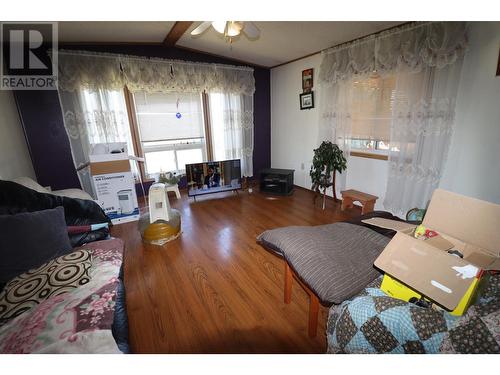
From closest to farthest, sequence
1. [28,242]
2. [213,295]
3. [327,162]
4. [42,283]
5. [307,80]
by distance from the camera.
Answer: [42,283] → [28,242] → [213,295] → [327,162] → [307,80]

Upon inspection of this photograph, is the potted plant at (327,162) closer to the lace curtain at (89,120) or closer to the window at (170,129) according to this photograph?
the window at (170,129)

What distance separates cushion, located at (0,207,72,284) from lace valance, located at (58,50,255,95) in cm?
236

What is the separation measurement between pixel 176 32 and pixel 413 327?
353cm

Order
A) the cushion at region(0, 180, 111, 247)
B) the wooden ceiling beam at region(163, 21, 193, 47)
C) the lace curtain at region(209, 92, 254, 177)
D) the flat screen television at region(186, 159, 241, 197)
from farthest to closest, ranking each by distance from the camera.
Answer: the lace curtain at region(209, 92, 254, 177)
the flat screen television at region(186, 159, 241, 197)
the wooden ceiling beam at region(163, 21, 193, 47)
the cushion at region(0, 180, 111, 247)

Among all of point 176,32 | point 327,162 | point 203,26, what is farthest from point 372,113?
point 176,32

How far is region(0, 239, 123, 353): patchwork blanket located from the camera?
0.88 m

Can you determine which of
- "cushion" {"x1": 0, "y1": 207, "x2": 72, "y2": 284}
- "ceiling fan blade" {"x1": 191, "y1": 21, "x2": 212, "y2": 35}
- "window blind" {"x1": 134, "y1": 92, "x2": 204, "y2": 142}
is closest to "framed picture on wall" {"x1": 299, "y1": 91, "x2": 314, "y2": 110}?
"window blind" {"x1": 134, "y1": 92, "x2": 204, "y2": 142}

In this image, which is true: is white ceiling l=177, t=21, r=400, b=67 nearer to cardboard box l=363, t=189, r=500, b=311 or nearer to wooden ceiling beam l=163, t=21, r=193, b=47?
wooden ceiling beam l=163, t=21, r=193, b=47

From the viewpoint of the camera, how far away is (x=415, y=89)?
2.34m

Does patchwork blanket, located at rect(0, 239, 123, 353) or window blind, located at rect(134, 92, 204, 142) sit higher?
window blind, located at rect(134, 92, 204, 142)

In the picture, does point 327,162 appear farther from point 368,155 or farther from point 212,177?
point 212,177

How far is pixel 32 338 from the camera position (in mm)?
887
